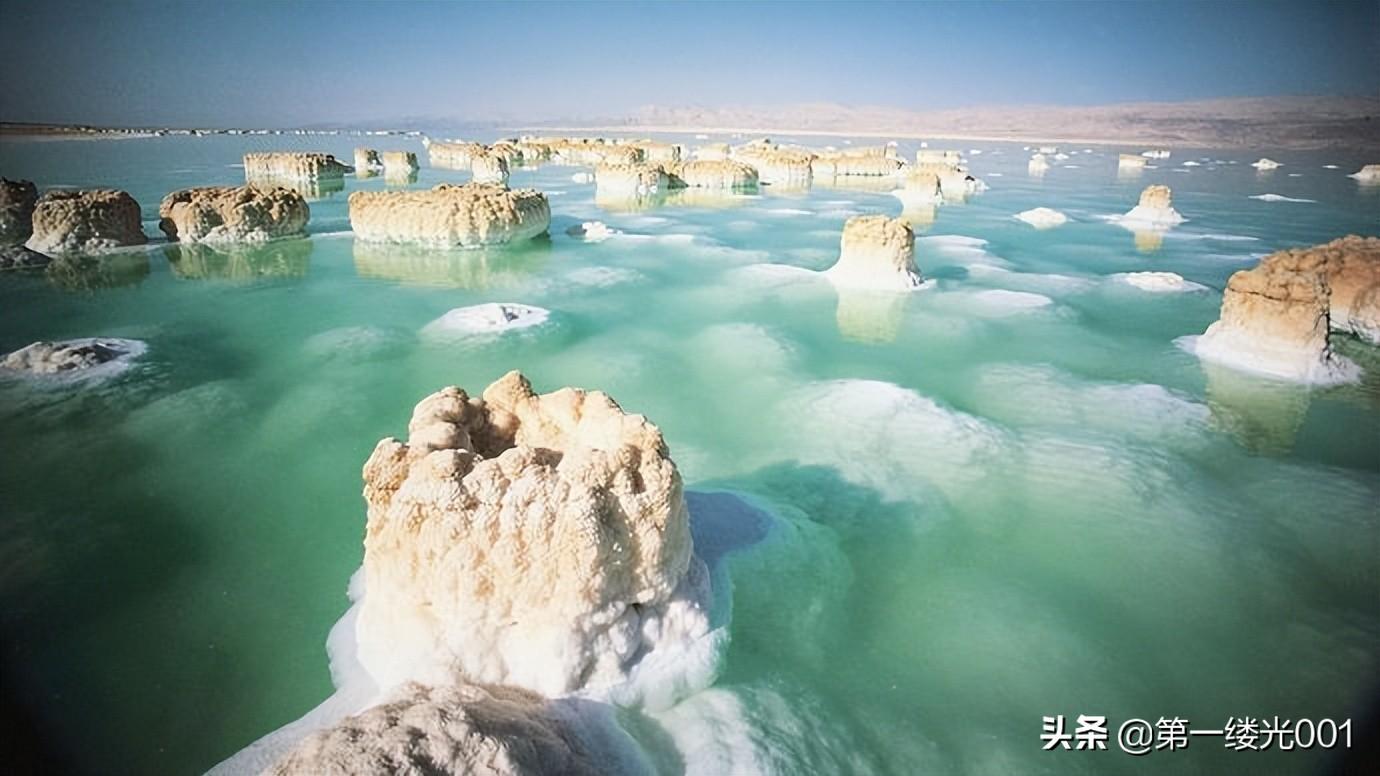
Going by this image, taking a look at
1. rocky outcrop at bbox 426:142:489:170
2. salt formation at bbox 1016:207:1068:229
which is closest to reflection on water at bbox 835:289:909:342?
salt formation at bbox 1016:207:1068:229

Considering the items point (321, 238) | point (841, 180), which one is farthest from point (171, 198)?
point (841, 180)

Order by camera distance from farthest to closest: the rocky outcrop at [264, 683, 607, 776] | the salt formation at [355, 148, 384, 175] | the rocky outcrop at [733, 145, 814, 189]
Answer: the salt formation at [355, 148, 384, 175]
the rocky outcrop at [733, 145, 814, 189]
the rocky outcrop at [264, 683, 607, 776]

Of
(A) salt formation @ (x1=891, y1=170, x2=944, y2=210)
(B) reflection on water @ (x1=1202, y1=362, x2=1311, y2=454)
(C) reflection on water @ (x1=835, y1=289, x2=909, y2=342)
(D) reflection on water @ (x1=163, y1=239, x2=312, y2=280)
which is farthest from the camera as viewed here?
(A) salt formation @ (x1=891, y1=170, x2=944, y2=210)

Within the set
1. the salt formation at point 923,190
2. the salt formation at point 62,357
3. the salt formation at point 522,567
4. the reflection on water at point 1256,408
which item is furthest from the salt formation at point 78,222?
the salt formation at point 923,190

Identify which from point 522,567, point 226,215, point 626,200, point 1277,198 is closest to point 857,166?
point 626,200

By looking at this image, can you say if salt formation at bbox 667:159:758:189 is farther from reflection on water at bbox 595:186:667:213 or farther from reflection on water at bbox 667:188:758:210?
reflection on water at bbox 595:186:667:213

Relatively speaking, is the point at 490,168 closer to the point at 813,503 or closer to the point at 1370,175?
the point at 813,503
